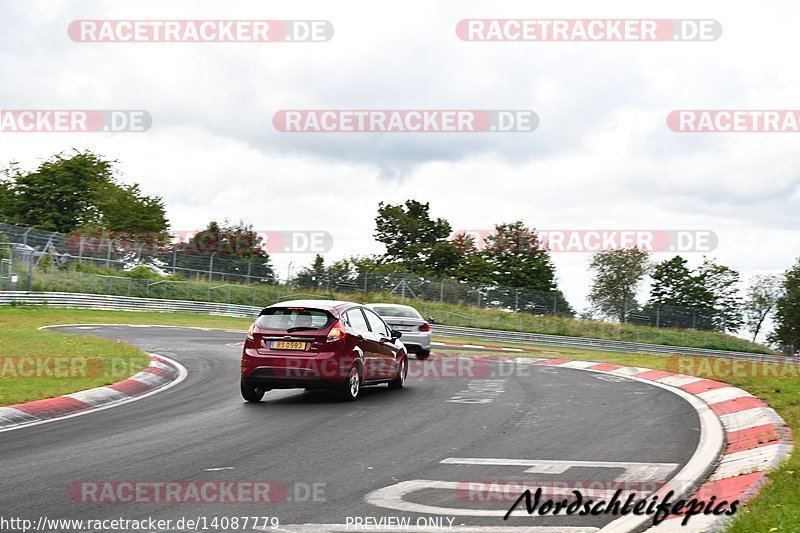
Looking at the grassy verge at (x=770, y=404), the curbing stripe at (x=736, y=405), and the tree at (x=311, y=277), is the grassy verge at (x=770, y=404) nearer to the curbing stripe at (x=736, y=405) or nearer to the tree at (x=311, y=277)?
the curbing stripe at (x=736, y=405)

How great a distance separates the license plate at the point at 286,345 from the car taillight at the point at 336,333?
1.32 ft

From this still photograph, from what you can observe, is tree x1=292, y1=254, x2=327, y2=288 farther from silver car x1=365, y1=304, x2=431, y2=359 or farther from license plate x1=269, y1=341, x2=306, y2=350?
license plate x1=269, y1=341, x2=306, y2=350

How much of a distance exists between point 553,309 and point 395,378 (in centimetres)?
3463

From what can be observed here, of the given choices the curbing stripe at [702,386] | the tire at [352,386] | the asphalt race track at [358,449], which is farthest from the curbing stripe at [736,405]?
the tire at [352,386]

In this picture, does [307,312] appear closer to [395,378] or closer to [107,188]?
[395,378]

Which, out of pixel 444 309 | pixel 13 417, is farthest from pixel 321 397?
pixel 444 309

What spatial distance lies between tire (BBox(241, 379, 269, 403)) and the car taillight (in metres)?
1.31

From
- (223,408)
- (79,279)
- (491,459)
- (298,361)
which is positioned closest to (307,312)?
(298,361)

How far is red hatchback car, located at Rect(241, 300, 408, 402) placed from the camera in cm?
1245

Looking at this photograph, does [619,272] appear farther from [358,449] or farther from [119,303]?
[358,449]

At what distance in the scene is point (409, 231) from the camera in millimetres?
106500

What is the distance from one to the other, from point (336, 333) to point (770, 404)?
6028 mm

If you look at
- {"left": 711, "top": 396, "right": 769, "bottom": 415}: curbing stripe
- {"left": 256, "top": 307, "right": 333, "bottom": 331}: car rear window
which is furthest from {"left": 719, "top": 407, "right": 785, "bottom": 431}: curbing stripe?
{"left": 256, "top": 307, "right": 333, "bottom": 331}: car rear window

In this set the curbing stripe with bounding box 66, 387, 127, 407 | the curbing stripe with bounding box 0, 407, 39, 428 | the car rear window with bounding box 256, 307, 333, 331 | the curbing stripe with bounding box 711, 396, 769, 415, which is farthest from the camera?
the car rear window with bounding box 256, 307, 333, 331
